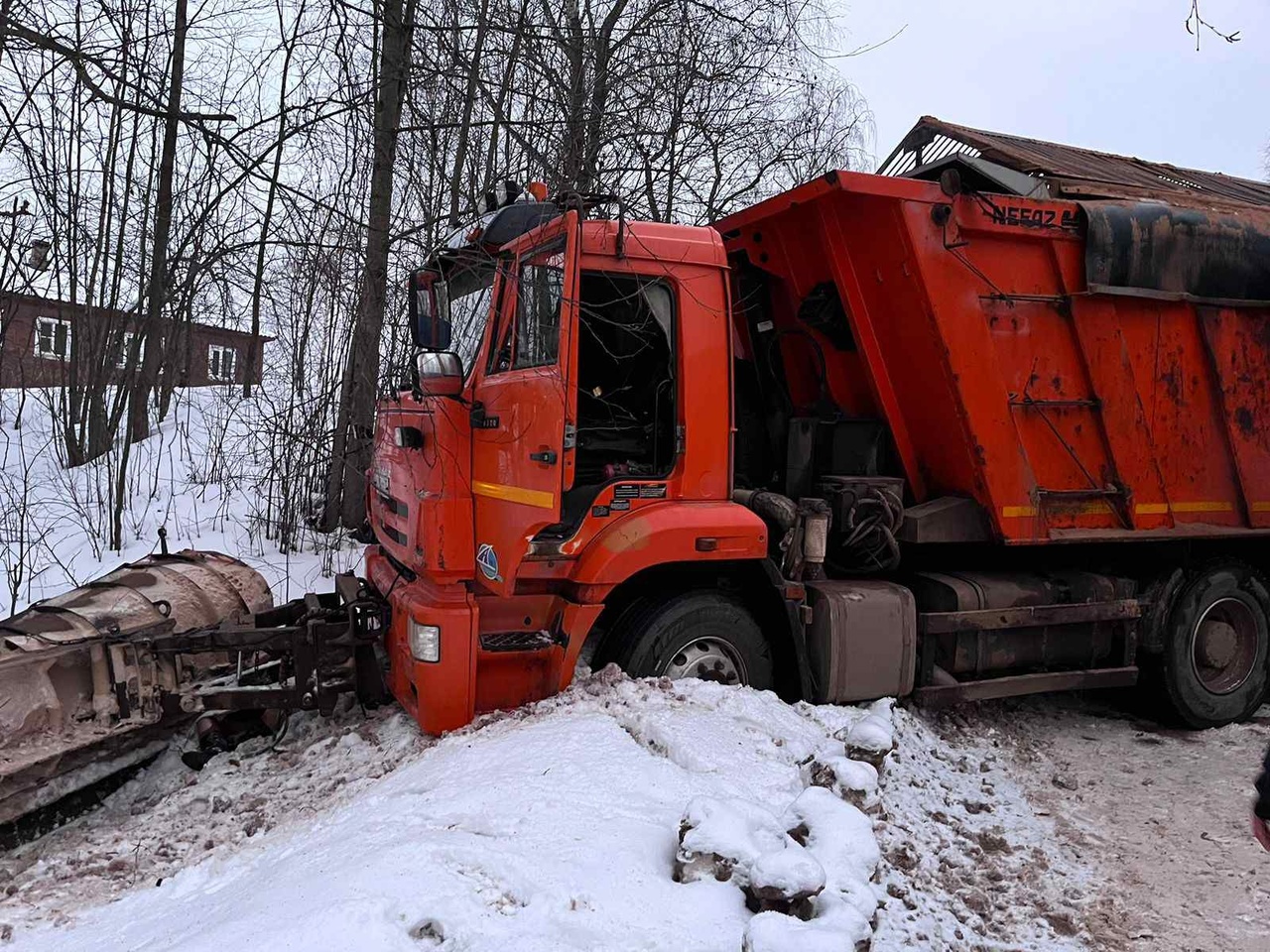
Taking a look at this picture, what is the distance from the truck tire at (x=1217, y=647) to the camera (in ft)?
19.6

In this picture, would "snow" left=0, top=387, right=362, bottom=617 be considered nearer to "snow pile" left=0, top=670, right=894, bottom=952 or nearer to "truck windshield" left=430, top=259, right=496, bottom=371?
"truck windshield" left=430, top=259, right=496, bottom=371

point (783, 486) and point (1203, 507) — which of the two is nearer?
point (783, 486)

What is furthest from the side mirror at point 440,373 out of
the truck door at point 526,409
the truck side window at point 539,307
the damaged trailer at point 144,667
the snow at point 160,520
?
the snow at point 160,520

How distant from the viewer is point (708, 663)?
15.5ft

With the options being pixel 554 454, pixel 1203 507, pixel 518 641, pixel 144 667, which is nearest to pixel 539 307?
pixel 554 454

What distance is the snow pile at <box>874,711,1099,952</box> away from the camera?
3.29 m

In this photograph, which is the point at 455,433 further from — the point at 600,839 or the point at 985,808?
the point at 985,808

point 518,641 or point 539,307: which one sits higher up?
point 539,307

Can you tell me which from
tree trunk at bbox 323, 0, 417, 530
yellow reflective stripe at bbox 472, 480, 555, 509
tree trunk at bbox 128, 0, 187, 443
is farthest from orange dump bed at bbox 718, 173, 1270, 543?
tree trunk at bbox 128, 0, 187, 443

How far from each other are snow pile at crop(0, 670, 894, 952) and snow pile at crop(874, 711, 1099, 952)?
1.15 ft

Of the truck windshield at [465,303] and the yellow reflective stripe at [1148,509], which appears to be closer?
the truck windshield at [465,303]

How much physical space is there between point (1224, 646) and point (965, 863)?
361cm

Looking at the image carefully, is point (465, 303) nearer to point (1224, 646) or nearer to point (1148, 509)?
point (1148, 509)

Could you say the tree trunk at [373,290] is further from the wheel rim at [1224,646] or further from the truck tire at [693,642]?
the wheel rim at [1224,646]
